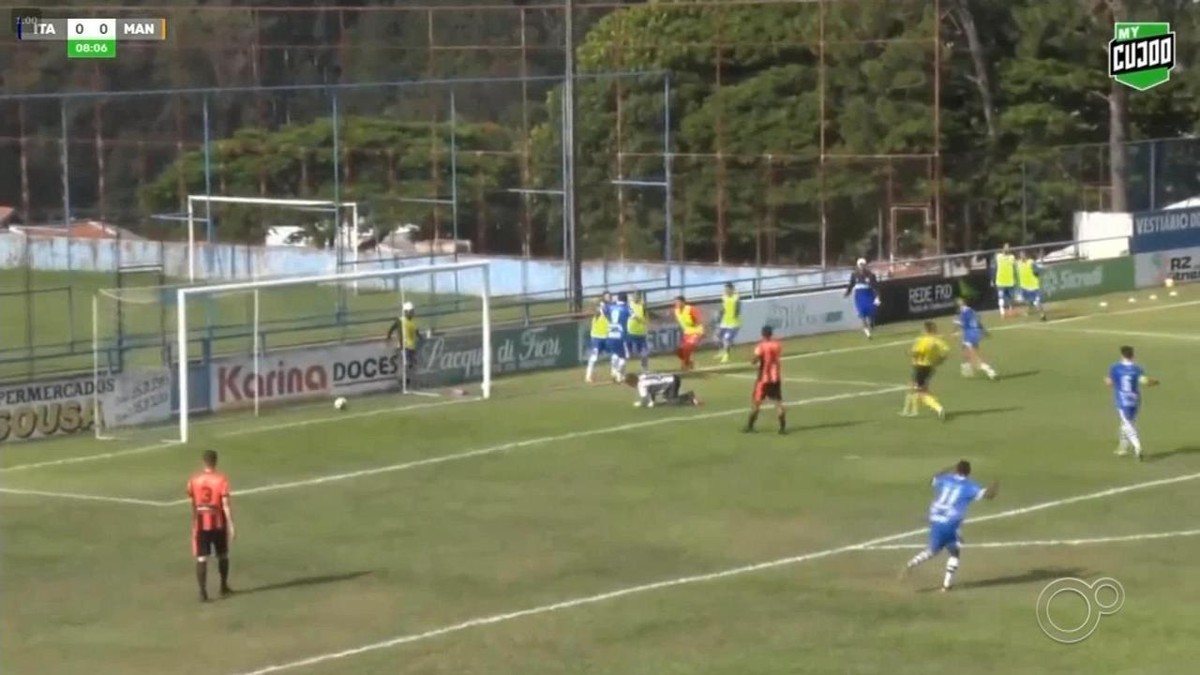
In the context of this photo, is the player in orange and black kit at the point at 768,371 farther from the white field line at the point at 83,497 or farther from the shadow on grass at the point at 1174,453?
the white field line at the point at 83,497

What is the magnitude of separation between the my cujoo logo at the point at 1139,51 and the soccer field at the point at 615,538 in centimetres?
2729

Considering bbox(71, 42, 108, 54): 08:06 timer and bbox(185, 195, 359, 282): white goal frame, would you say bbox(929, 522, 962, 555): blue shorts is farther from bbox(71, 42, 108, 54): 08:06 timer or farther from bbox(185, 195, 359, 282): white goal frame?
bbox(71, 42, 108, 54): 08:06 timer

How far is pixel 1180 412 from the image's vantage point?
132 feet

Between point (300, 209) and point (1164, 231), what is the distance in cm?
2526

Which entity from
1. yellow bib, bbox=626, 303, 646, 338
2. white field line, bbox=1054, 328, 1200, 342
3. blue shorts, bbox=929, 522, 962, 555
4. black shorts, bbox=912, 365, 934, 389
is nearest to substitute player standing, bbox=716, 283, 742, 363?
yellow bib, bbox=626, 303, 646, 338

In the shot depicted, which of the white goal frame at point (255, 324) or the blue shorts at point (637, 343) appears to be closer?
the white goal frame at point (255, 324)

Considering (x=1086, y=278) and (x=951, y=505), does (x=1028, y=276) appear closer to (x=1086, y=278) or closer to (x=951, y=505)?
(x=1086, y=278)

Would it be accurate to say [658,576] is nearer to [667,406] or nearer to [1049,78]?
[667,406]

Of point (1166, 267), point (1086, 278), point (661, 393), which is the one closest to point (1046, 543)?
point (661, 393)

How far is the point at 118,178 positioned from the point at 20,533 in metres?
50.7

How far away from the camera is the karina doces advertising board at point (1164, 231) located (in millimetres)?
63438

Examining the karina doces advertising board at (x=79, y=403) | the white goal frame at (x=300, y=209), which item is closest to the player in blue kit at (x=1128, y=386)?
the karina doces advertising board at (x=79, y=403)

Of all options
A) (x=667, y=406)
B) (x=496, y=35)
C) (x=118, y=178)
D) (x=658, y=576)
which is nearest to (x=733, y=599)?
(x=658, y=576)

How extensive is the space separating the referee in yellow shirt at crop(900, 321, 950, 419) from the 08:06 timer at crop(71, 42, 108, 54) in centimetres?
3298
